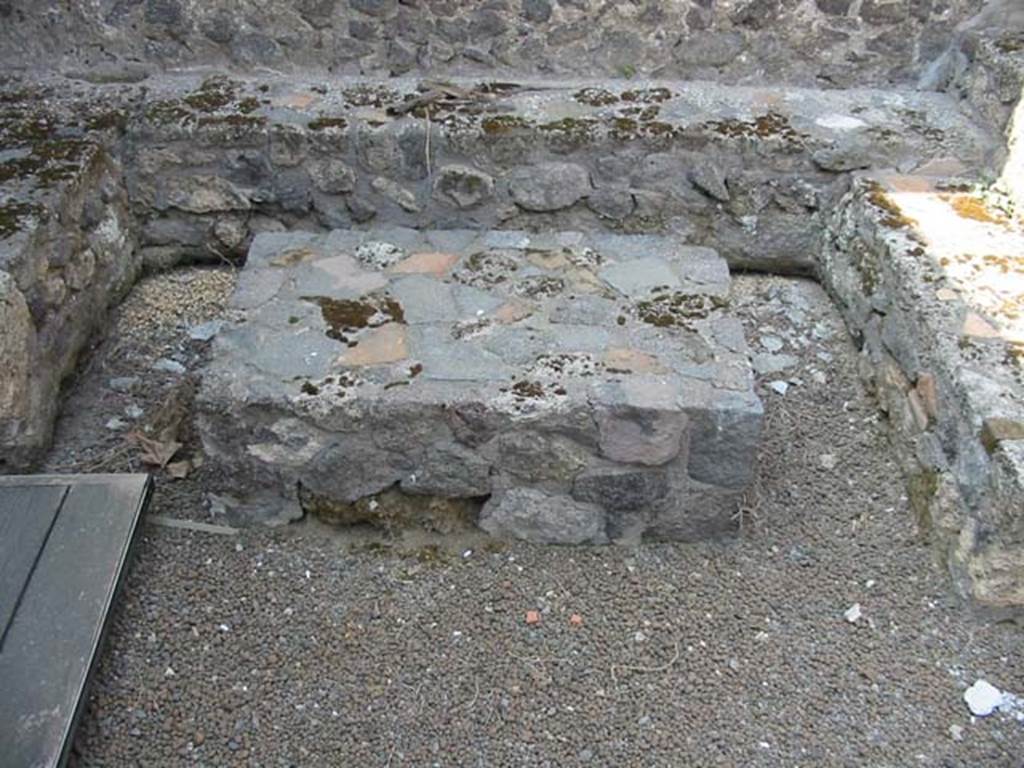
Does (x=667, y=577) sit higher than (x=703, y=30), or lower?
lower

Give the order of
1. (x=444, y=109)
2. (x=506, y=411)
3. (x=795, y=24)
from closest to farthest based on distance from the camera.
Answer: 1. (x=506, y=411)
2. (x=444, y=109)
3. (x=795, y=24)

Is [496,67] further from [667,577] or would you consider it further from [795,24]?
[667,577]

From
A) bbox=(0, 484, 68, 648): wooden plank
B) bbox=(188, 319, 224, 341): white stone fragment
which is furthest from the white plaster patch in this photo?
bbox=(0, 484, 68, 648): wooden plank

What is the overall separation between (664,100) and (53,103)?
2.29m

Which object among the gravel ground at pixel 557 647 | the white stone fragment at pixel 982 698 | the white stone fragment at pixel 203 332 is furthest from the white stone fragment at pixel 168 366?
the white stone fragment at pixel 982 698

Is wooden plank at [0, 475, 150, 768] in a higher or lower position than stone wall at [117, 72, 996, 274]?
lower

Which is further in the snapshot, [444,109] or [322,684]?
[444,109]

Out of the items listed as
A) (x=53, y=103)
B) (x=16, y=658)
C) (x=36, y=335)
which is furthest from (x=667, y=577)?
(x=53, y=103)

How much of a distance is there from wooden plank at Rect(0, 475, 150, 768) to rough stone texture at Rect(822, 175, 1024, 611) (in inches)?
80.1

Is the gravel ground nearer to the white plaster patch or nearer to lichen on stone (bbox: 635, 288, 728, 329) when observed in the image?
lichen on stone (bbox: 635, 288, 728, 329)

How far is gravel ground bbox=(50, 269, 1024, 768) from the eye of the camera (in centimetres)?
199

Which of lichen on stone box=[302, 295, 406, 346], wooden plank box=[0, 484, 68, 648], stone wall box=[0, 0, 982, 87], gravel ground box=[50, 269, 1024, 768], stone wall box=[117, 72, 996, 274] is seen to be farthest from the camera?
stone wall box=[0, 0, 982, 87]

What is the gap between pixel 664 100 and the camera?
3.53m

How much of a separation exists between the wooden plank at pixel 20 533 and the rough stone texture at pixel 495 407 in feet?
1.38
